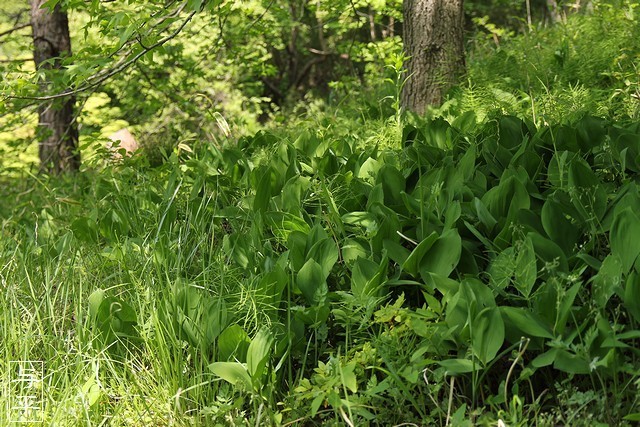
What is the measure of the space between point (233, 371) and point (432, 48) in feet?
10.4

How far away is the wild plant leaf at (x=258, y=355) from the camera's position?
2.12 metres

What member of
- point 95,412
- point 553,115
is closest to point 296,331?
point 95,412

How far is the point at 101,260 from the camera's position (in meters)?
3.24

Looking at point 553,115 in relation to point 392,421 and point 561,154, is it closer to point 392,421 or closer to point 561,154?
point 561,154

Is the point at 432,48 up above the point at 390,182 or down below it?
above

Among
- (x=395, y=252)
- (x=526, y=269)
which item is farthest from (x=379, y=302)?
(x=526, y=269)

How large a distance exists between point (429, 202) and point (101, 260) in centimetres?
158

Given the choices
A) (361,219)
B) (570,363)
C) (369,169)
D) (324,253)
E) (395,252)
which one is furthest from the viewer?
(369,169)

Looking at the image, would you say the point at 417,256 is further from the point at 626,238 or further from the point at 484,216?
the point at 626,238

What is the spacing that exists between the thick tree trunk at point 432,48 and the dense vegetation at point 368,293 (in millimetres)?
1125

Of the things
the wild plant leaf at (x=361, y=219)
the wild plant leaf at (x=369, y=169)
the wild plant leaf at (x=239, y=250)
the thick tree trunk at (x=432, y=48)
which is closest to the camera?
the wild plant leaf at (x=361, y=219)

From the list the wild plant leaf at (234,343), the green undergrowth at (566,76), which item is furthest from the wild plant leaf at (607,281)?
the green undergrowth at (566,76)

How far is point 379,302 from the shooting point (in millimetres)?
2365

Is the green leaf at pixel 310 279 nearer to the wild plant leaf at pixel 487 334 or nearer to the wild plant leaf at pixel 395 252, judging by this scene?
the wild plant leaf at pixel 395 252
